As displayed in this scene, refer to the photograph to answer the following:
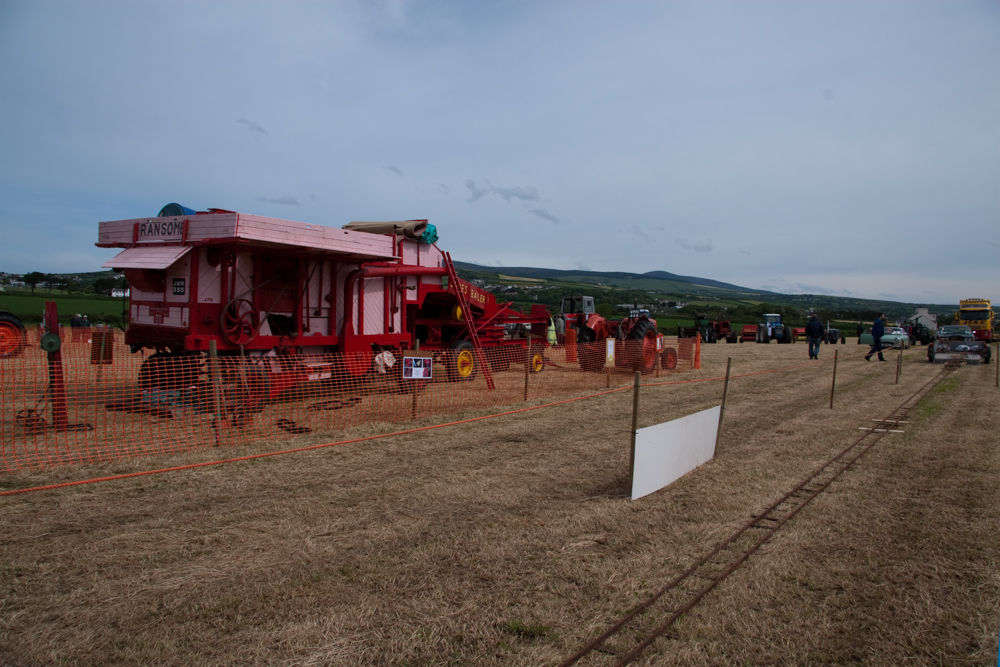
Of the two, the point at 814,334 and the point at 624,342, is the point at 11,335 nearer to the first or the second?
the point at 624,342

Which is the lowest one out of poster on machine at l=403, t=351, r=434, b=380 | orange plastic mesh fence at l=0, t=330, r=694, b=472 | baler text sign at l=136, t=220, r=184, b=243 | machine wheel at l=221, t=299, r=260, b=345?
orange plastic mesh fence at l=0, t=330, r=694, b=472

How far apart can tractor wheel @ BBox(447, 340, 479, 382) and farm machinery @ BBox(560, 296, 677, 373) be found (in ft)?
11.6

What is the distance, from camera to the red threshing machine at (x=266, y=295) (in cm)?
933

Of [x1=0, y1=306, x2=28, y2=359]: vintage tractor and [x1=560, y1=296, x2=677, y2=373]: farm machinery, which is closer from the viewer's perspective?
[x1=0, y1=306, x2=28, y2=359]: vintage tractor

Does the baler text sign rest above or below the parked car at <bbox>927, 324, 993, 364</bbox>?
above

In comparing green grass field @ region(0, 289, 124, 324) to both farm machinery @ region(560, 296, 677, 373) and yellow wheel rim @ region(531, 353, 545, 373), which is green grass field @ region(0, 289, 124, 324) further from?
farm machinery @ region(560, 296, 677, 373)

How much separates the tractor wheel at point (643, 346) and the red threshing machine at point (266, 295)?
4.66 m

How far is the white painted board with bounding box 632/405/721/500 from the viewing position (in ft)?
17.8

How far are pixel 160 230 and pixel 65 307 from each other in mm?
39630

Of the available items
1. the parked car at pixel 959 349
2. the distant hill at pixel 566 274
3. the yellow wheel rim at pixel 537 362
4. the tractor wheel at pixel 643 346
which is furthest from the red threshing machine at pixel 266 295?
the distant hill at pixel 566 274

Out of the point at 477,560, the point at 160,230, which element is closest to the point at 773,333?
the point at 160,230

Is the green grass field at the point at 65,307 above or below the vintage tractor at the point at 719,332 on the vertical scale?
above

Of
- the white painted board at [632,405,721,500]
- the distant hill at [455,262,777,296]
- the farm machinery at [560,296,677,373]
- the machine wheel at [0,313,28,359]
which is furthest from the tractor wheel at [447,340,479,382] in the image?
the distant hill at [455,262,777,296]

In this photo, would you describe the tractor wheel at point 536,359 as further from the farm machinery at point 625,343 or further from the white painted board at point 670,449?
the white painted board at point 670,449
